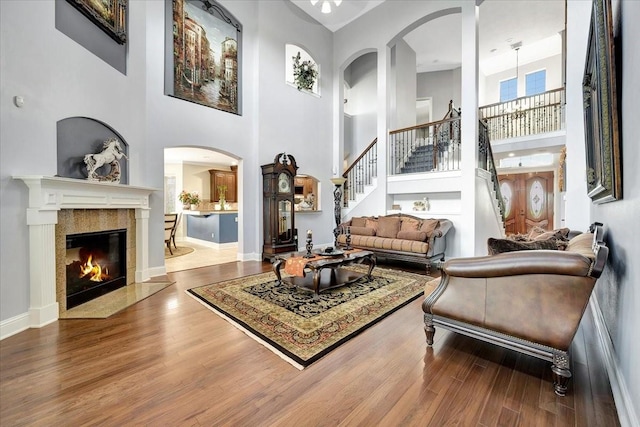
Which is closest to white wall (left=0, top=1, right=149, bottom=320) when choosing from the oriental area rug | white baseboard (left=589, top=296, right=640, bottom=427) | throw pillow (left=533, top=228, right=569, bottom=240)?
the oriental area rug

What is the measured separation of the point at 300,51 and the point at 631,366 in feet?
27.3

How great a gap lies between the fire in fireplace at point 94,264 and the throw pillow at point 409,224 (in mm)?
4792

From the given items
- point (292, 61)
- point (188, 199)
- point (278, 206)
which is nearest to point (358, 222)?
point (278, 206)

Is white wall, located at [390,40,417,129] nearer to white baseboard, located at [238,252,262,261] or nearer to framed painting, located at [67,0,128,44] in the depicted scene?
white baseboard, located at [238,252,262,261]

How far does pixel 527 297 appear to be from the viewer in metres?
1.77

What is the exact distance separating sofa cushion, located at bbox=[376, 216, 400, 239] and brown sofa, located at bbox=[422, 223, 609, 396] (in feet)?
11.7

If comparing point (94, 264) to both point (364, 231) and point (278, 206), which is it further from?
point (364, 231)

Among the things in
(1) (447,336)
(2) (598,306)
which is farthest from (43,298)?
(2) (598,306)

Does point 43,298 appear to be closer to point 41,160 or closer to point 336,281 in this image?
point 41,160

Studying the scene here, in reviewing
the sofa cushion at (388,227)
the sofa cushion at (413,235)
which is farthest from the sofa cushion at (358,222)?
the sofa cushion at (413,235)

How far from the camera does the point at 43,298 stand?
2.71 m

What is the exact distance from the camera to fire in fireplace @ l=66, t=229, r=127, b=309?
3225 millimetres

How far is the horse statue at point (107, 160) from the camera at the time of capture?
11.0ft

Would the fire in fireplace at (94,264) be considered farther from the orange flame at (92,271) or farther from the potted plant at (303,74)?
the potted plant at (303,74)
